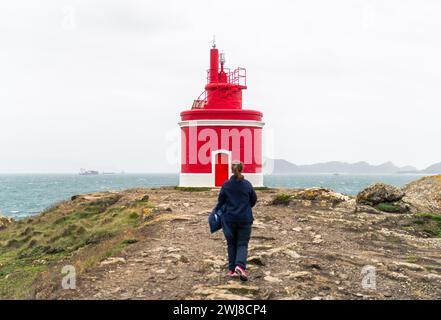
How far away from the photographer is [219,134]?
1022 inches

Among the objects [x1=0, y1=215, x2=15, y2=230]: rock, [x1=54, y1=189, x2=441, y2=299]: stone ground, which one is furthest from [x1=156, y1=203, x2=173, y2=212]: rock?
[x1=0, y1=215, x2=15, y2=230]: rock

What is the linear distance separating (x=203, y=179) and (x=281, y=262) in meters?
16.2

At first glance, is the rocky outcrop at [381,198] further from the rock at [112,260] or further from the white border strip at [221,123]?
the rock at [112,260]

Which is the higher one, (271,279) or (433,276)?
(271,279)

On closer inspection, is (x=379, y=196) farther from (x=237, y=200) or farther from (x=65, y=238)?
(x=65, y=238)

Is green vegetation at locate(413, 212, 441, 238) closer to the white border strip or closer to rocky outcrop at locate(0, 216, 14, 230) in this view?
the white border strip

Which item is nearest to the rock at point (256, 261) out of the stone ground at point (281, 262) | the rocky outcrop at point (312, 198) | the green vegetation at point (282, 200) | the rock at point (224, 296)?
the stone ground at point (281, 262)

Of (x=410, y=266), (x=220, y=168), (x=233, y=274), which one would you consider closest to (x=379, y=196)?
(x=410, y=266)

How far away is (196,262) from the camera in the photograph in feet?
34.3

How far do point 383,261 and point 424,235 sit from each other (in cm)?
466

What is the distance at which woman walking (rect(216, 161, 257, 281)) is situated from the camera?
9055 millimetres

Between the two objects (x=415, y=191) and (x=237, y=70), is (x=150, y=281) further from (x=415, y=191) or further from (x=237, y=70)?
(x=237, y=70)
